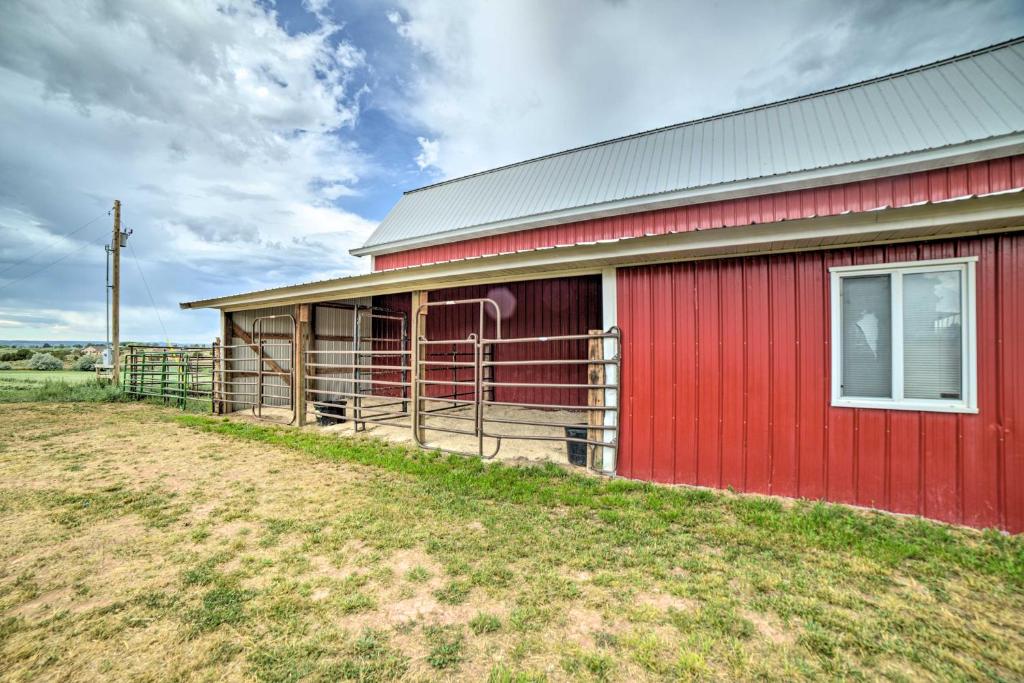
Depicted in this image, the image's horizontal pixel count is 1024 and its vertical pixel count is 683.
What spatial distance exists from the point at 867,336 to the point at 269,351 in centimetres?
1113

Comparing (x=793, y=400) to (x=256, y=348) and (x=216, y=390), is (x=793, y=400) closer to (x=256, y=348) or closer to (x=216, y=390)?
(x=256, y=348)

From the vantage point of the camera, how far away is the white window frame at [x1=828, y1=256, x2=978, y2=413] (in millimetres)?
3377

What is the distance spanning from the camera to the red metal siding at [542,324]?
8852mm

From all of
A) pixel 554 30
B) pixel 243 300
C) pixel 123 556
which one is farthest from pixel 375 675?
pixel 554 30

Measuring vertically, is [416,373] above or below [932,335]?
below

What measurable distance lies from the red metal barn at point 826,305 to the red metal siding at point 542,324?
4.70 feet

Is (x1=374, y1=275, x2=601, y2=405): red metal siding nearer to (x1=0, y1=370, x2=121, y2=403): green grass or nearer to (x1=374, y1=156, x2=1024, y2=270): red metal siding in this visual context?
(x1=374, y1=156, x2=1024, y2=270): red metal siding

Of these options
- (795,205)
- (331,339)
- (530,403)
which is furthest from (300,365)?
(795,205)

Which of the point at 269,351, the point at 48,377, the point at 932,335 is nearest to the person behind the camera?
the point at 932,335

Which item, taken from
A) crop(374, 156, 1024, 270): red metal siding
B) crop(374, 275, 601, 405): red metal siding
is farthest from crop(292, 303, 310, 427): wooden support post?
crop(374, 156, 1024, 270): red metal siding

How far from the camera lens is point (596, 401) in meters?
4.89

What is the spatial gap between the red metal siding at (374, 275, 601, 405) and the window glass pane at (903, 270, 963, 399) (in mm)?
5193

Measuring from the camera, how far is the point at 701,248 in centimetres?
416

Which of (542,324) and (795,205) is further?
(542,324)
